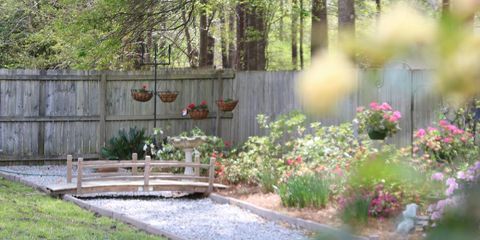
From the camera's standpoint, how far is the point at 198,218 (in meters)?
7.92

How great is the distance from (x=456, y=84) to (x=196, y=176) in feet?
29.4

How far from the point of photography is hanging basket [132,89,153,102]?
499 inches

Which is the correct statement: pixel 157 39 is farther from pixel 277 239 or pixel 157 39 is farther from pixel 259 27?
pixel 277 239

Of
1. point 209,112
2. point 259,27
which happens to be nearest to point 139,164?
point 209,112

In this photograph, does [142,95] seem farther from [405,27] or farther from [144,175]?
[405,27]

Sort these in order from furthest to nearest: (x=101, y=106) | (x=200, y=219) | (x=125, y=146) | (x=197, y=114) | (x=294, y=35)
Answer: (x=294, y=35), (x=101, y=106), (x=197, y=114), (x=125, y=146), (x=200, y=219)

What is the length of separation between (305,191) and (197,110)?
210 inches

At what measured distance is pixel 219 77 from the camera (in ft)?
45.3

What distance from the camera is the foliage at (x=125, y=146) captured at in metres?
12.3

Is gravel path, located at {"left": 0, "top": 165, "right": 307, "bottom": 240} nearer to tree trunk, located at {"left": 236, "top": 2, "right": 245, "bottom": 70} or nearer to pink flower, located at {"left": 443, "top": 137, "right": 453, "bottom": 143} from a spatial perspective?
pink flower, located at {"left": 443, "top": 137, "right": 453, "bottom": 143}

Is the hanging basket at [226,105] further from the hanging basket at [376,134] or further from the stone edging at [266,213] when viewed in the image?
the hanging basket at [376,134]

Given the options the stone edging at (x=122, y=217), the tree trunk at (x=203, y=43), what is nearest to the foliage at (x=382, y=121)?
the stone edging at (x=122, y=217)

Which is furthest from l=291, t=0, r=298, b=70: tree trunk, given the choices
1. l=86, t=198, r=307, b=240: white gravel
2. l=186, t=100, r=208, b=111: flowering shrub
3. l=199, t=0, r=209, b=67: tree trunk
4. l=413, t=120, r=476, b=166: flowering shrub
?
l=413, t=120, r=476, b=166: flowering shrub

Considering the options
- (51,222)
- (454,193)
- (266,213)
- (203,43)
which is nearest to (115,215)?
(51,222)
